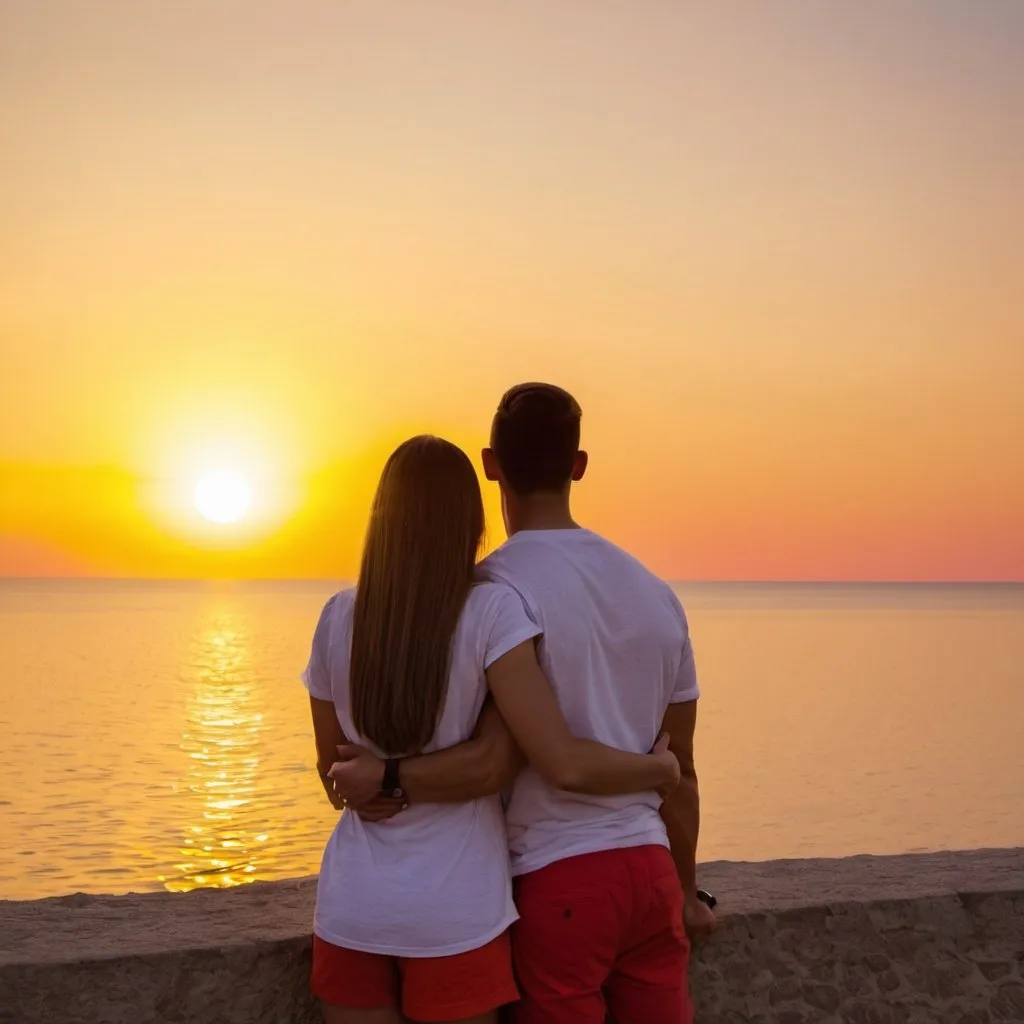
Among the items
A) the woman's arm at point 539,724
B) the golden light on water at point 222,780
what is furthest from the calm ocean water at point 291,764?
the woman's arm at point 539,724

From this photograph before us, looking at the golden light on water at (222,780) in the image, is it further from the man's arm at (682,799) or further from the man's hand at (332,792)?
the man's arm at (682,799)

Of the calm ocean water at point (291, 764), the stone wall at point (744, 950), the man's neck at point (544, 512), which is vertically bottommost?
the calm ocean water at point (291, 764)

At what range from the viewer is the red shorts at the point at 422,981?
234 cm

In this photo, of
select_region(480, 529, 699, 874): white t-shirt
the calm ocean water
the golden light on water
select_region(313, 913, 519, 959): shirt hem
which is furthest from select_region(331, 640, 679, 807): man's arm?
the calm ocean water

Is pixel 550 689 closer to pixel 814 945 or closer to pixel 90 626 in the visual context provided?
pixel 814 945

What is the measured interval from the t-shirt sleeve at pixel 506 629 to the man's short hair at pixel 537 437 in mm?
312

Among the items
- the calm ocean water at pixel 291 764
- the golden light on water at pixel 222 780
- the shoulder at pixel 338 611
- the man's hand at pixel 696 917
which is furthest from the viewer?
the calm ocean water at pixel 291 764

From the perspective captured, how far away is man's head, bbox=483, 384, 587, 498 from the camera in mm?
2584

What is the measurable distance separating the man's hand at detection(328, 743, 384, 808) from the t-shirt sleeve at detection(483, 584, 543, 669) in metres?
0.29

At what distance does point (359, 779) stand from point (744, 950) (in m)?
1.21

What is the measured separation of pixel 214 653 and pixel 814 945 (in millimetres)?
34117

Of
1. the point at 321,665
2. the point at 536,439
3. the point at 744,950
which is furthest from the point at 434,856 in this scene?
the point at 744,950

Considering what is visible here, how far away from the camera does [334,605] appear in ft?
8.11

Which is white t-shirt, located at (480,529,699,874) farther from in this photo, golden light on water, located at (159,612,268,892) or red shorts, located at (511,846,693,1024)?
golden light on water, located at (159,612,268,892)
